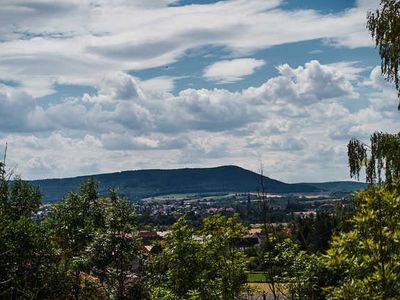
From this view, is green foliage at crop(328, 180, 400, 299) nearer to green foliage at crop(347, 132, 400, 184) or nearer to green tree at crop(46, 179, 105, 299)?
green foliage at crop(347, 132, 400, 184)

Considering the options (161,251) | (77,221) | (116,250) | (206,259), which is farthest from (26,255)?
(77,221)

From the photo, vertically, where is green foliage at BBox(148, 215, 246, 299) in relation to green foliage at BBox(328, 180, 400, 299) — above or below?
below

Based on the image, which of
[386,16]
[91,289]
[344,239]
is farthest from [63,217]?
[344,239]

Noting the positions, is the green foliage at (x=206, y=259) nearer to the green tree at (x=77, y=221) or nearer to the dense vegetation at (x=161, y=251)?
the dense vegetation at (x=161, y=251)

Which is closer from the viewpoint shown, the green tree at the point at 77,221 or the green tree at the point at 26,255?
the green tree at the point at 26,255

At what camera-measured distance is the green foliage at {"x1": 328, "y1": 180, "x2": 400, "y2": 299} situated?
724 cm

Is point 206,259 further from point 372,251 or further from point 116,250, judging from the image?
point 372,251

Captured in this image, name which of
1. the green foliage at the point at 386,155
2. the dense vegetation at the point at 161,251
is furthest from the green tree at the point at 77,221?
the green foliage at the point at 386,155

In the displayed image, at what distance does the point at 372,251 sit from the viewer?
7.57 meters

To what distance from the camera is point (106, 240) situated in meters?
24.7

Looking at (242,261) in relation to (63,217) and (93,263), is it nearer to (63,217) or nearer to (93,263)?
(93,263)

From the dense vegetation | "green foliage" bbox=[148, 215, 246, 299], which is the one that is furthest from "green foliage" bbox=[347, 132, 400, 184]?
"green foliage" bbox=[148, 215, 246, 299]

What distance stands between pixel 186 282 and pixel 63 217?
476 inches

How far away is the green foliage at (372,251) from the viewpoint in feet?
23.7
